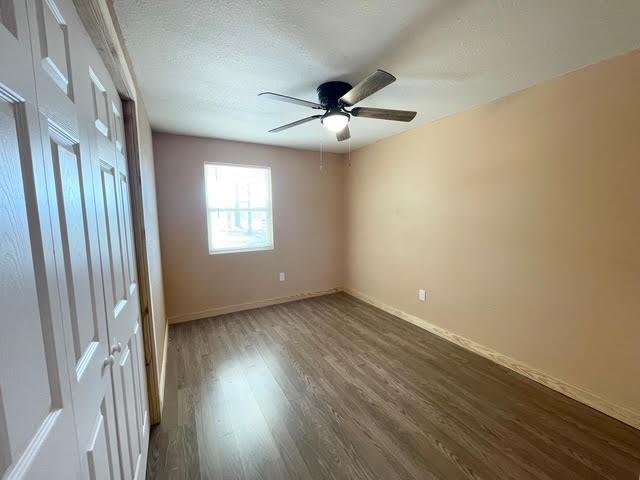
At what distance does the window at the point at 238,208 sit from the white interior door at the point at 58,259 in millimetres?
2383

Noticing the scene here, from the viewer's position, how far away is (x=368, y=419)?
176 centimetres

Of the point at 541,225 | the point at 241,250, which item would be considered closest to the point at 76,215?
the point at 541,225

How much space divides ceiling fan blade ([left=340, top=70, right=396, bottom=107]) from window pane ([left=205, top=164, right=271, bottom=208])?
2.19 m

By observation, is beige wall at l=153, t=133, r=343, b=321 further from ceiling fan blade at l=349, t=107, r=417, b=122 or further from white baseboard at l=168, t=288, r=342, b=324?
ceiling fan blade at l=349, t=107, r=417, b=122

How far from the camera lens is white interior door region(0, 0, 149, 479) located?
1.42ft

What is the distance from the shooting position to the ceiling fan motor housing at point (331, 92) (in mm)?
1893

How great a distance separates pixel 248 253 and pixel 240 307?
0.75m

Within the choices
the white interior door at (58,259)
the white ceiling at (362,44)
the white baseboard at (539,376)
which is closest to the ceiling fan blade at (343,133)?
the white ceiling at (362,44)

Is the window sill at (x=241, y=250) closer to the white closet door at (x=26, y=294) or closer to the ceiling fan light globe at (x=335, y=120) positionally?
the ceiling fan light globe at (x=335, y=120)

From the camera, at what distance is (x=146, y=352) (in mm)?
1668

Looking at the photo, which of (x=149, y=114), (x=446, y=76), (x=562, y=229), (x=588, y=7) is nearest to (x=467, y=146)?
(x=446, y=76)

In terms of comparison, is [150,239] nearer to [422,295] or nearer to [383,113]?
[383,113]

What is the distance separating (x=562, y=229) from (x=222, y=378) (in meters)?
2.87

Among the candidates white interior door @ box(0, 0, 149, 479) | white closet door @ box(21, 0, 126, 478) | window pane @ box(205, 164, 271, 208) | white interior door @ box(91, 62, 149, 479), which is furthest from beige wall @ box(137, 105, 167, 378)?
window pane @ box(205, 164, 271, 208)
